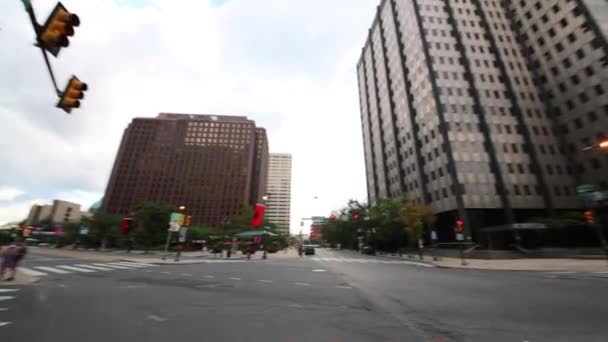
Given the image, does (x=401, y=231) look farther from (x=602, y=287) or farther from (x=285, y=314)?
(x=285, y=314)

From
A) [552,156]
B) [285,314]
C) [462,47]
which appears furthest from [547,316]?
[462,47]

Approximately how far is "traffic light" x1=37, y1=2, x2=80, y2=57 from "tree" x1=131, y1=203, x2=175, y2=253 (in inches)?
1771

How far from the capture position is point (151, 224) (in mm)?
43469

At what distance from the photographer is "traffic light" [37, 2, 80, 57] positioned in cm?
495

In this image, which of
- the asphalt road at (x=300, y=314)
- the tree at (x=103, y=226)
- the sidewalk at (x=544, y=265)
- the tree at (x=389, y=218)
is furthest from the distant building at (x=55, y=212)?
the sidewalk at (x=544, y=265)

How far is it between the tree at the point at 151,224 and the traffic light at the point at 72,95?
142 ft

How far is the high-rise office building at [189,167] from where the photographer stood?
134125 mm

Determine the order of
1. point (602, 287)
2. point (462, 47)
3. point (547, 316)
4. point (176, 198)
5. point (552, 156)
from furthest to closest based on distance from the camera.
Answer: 1. point (176, 198)
2. point (462, 47)
3. point (552, 156)
4. point (602, 287)
5. point (547, 316)

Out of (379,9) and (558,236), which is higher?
(379,9)

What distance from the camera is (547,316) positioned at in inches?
265

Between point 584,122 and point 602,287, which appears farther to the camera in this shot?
point 584,122

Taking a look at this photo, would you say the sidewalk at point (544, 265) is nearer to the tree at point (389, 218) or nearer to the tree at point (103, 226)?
the tree at point (389, 218)

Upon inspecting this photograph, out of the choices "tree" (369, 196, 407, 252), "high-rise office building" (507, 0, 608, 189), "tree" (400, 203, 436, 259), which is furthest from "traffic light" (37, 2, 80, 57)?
"high-rise office building" (507, 0, 608, 189)

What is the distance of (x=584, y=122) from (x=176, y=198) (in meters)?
150
